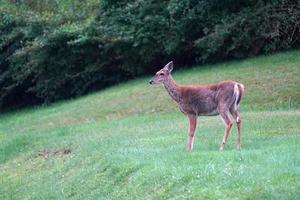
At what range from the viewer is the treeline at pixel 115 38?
1235 inches

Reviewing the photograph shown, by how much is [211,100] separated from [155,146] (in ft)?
6.40

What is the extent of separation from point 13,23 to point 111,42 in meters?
6.08

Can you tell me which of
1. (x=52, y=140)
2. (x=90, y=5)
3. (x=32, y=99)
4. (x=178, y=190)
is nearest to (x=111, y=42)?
(x=90, y=5)

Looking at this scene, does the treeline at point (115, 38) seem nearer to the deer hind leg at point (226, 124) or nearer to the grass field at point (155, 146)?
the grass field at point (155, 146)

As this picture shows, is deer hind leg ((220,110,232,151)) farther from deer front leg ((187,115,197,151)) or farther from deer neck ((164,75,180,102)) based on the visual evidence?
deer neck ((164,75,180,102))

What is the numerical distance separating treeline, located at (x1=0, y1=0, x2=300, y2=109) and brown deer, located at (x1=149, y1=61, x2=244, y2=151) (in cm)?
1388

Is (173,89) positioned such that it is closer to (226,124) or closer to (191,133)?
(191,133)

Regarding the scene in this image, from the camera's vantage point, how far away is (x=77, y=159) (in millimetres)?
19266

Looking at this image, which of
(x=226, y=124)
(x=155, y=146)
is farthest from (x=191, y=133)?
(x=155, y=146)

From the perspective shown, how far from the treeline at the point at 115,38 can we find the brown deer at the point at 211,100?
45.5 ft

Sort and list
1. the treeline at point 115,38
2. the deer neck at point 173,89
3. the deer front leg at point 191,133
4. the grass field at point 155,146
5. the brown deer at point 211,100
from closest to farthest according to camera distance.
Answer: the grass field at point 155,146 → the brown deer at point 211,100 → the deer front leg at point 191,133 → the deer neck at point 173,89 → the treeline at point 115,38

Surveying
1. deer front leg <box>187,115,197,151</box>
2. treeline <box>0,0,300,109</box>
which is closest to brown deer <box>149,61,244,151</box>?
deer front leg <box>187,115,197,151</box>

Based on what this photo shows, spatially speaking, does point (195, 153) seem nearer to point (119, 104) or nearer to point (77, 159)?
point (77, 159)

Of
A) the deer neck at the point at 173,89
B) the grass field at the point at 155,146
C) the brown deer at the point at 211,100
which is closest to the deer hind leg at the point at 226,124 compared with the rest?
the brown deer at the point at 211,100
